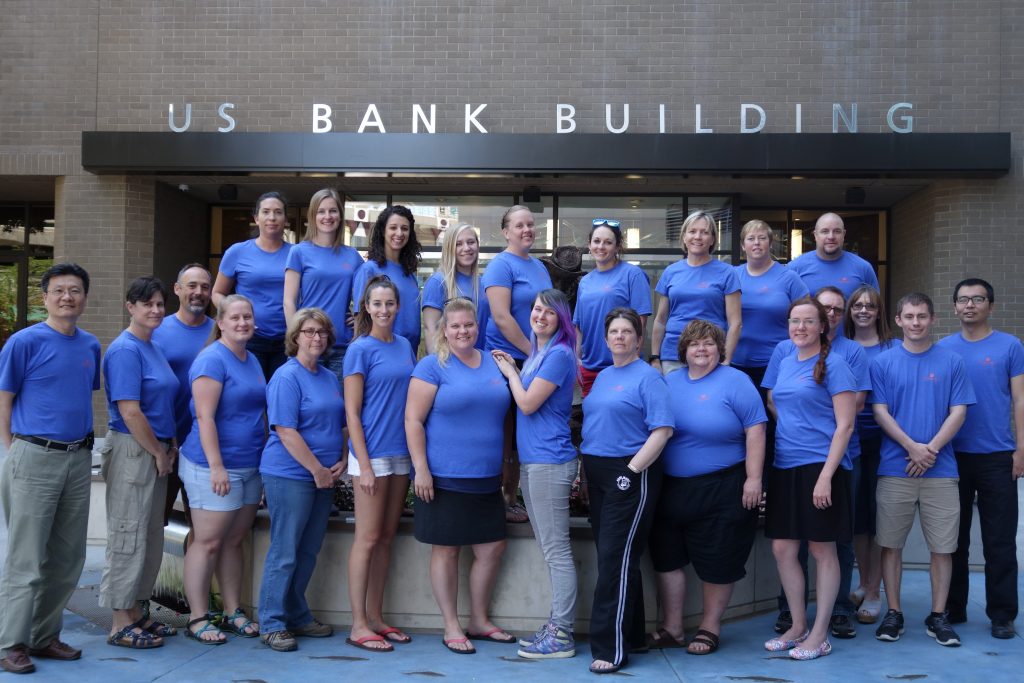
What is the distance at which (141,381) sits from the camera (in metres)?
5.23

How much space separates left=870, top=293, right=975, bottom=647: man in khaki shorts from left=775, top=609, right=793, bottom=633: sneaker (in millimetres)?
494

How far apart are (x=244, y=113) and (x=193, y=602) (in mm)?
8816

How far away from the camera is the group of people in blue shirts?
5.12 m

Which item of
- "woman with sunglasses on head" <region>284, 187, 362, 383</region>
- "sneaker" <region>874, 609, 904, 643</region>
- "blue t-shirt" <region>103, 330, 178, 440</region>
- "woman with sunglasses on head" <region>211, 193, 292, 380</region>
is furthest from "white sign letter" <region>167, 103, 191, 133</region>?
"sneaker" <region>874, 609, 904, 643</region>

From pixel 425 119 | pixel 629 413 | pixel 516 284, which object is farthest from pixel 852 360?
pixel 425 119

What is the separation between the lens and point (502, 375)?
5.36 meters

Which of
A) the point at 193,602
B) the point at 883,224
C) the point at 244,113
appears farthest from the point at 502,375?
the point at 883,224

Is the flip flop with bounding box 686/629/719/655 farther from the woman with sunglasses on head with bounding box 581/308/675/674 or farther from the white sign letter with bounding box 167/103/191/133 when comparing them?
the white sign letter with bounding box 167/103/191/133

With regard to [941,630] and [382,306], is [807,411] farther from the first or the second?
[382,306]

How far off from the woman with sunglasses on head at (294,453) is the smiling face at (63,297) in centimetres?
106

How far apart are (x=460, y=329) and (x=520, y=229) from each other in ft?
2.92

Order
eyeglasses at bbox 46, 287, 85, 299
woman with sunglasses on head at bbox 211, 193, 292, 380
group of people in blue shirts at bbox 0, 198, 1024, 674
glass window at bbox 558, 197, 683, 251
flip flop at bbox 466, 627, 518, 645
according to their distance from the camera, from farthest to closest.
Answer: glass window at bbox 558, 197, 683, 251
woman with sunglasses on head at bbox 211, 193, 292, 380
flip flop at bbox 466, 627, 518, 645
group of people in blue shirts at bbox 0, 198, 1024, 674
eyeglasses at bbox 46, 287, 85, 299

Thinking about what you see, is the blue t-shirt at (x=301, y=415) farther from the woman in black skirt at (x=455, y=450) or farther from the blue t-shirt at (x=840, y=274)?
the blue t-shirt at (x=840, y=274)

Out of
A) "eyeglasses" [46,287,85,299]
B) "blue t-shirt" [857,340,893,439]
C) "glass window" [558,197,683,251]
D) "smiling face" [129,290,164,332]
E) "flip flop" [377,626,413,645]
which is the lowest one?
"flip flop" [377,626,413,645]
